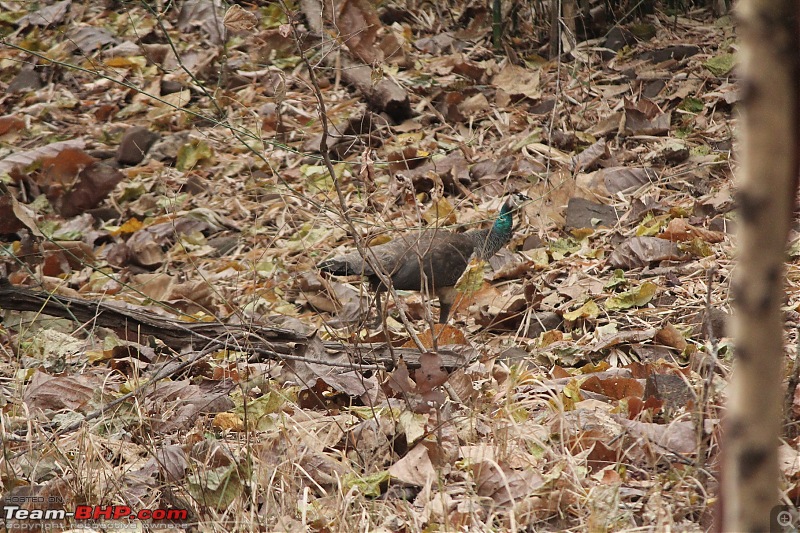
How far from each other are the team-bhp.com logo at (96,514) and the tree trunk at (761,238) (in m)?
1.71

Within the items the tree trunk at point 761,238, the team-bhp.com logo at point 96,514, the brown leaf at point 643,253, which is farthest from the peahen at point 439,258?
the tree trunk at point 761,238

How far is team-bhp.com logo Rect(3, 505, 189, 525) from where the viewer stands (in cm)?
215

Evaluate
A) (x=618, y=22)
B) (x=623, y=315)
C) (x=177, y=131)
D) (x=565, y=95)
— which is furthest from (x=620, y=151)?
(x=177, y=131)

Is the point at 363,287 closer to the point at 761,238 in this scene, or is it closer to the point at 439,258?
the point at 439,258

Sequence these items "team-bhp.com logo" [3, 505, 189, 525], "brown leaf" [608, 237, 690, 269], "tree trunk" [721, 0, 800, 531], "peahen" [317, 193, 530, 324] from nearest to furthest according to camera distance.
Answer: "tree trunk" [721, 0, 800, 531] → "team-bhp.com logo" [3, 505, 189, 525] → "brown leaf" [608, 237, 690, 269] → "peahen" [317, 193, 530, 324]

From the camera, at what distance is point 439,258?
16.1 ft

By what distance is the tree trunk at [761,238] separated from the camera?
2.52 ft

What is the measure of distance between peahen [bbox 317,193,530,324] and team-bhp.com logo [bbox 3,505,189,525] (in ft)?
7.78

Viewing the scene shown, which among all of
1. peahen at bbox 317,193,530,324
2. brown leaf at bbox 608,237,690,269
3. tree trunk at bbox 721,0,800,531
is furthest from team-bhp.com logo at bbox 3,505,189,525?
brown leaf at bbox 608,237,690,269

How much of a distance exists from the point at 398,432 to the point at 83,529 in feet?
2.95

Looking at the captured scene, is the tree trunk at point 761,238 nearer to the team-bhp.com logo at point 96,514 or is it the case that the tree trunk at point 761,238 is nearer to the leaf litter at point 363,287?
the leaf litter at point 363,287

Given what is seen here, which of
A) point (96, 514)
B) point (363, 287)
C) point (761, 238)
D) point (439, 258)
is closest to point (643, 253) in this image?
point (439, 258)

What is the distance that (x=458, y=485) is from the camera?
229 cm

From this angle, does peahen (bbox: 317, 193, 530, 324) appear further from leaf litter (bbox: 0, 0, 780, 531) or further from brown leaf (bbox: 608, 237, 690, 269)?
brown leaf (bbox: 608, 237, 690, 269)
